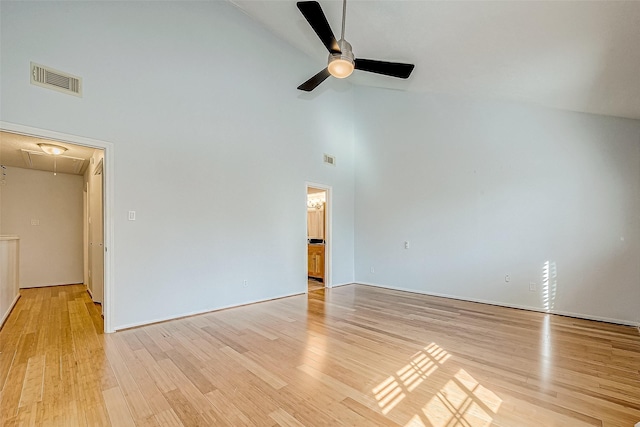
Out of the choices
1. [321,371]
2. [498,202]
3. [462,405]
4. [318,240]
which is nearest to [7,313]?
[321,371]

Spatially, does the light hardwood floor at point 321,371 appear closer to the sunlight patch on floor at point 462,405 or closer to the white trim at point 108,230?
the sunlight patch on floor at point 462,405

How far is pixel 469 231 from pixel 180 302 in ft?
15.1

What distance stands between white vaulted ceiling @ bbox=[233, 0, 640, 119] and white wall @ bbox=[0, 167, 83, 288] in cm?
564

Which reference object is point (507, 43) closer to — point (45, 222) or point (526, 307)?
point (526, 307)

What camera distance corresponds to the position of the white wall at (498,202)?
371 centimetres

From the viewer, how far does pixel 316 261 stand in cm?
658

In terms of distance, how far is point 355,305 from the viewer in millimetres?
4484

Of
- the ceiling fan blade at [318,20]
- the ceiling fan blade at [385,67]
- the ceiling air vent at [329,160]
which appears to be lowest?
the ceiling air vent at [329,160]

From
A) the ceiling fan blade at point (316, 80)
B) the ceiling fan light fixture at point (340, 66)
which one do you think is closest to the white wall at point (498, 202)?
the ceiling fan blade at point (316, 80)

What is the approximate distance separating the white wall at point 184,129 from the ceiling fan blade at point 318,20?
6.46ft

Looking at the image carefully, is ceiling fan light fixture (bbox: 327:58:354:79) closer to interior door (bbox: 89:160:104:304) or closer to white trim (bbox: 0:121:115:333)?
white trim (bbox: 0:121:115:333)

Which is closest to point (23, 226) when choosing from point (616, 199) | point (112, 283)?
point (112, 283)

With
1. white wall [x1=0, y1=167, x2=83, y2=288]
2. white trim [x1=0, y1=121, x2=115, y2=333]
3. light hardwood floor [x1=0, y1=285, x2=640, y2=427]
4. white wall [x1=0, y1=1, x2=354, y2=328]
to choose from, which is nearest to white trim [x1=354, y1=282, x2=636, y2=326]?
light hardwood floor [x1=0, y1=285, x2=640, y2=427]

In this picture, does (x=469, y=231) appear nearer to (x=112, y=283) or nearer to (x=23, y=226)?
(x=112, y=283)
